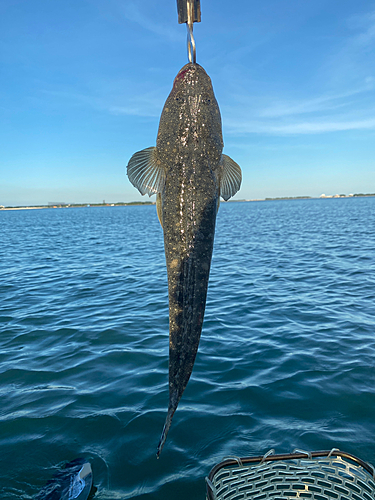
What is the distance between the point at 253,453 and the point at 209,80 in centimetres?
522

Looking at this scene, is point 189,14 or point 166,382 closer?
point 189,14

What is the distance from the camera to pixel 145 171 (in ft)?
11.1

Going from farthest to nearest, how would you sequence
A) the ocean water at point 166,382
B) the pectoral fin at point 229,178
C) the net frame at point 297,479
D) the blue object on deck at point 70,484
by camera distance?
the ocean water at point 166,382 → the blue object on deck at point 70,484 → the net frame at point 297,479 → the pectoral fin at point 229,178

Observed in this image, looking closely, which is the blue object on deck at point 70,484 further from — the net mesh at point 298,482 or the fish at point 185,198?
the fish at point 185,198

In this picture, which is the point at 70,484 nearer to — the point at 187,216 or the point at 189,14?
the point at 187,216

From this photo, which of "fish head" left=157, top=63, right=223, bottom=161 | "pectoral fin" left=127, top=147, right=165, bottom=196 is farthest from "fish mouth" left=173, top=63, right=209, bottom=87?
"pectoral fin" left=127, top=147, right=165, bottom=196

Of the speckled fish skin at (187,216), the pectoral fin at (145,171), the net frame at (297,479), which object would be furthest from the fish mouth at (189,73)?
the net frame at (297,479)

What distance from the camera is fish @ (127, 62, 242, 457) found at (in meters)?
3.06

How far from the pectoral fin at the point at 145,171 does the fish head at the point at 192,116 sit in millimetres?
162

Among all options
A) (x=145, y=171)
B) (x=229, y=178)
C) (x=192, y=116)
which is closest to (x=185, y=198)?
(x=145, y=171)

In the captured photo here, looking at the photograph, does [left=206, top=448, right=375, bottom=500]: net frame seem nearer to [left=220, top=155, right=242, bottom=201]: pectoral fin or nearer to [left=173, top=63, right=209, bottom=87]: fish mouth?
[left=220, top=155, right=242, bottom=201]: pectoral fin

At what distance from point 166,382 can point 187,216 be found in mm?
5185

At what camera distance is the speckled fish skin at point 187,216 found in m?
3.06

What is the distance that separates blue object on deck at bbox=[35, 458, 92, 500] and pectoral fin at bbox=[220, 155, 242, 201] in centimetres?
417
